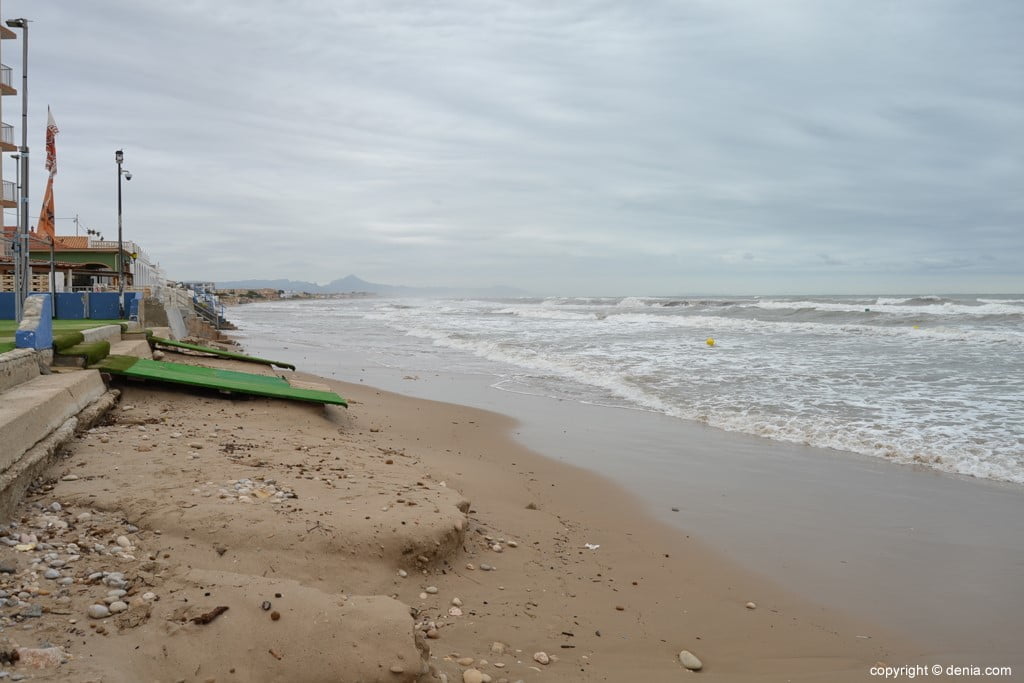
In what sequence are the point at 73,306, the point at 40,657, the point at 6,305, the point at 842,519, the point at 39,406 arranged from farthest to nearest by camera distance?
the point at 73,306 < the point at 6,305 < the point at 842,519 < the point at 39,406 < the point at 40,657

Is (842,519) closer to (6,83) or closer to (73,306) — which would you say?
(73,306)

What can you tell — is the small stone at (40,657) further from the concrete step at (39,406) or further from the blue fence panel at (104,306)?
the blue fence panel at (104,306)

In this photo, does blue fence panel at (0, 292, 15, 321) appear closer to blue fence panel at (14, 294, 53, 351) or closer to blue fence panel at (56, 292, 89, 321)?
blue fence panel at (56, 292, 89, 321)

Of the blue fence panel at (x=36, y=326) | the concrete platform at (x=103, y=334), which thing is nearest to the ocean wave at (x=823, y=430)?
the concrete platform at (x=103, y=334)

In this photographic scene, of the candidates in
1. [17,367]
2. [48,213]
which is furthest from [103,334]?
[48,213]

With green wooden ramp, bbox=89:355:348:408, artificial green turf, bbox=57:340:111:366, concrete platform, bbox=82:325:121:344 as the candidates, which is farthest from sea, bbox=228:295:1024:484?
artificial green turf, bbox=57:340:111:366

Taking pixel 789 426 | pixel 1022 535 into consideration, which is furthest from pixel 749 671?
pixel 789 426

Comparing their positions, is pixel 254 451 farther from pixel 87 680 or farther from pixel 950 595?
pixel 950 595

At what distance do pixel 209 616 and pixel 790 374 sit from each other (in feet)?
44.0

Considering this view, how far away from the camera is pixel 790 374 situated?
564 inches

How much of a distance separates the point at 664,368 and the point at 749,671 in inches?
481

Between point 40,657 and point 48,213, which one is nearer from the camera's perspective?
point 40,657

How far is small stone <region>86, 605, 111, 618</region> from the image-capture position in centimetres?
318

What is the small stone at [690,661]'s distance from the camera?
3.58 meters
